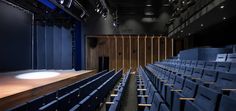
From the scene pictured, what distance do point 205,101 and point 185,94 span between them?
0.29 meters

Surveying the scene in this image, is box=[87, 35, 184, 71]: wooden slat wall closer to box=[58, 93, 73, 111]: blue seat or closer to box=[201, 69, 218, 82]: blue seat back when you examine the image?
box=[201, 69, 218, 82]: blue seat back

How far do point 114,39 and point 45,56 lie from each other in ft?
5.54

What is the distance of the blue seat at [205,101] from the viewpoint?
0.69 meters

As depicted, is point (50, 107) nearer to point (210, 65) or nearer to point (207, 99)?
point (207, 99)

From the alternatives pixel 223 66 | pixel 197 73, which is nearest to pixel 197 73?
pixel 197 73

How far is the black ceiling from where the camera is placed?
5217 mm

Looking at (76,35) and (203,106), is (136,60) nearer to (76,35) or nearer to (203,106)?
(76,35)

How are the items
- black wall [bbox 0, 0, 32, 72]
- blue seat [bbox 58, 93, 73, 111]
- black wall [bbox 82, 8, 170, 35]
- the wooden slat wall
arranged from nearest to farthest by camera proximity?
blue seat [bbox 58, 93, 73, 111], black wall [bbox 0, 0, 32, 72], black wall [bbox 82, 8, 170, 35], the wooden slat wall

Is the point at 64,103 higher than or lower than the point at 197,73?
lower

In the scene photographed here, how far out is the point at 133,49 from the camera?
649 cm

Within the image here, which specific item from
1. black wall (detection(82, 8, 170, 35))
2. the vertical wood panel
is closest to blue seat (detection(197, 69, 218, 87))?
black wall (detection(82, 8, 170, 35))

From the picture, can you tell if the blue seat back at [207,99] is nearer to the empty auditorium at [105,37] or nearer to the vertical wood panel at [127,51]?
the empty auditorium at [105,37]

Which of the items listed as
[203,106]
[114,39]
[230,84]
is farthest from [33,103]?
[114,39]

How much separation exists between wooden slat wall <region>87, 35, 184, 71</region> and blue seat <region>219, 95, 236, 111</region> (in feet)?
18.8
